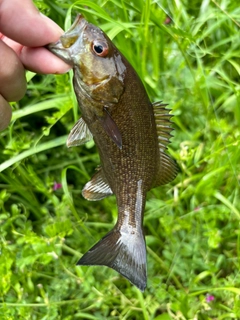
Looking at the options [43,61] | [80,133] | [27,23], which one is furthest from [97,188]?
[27,23]

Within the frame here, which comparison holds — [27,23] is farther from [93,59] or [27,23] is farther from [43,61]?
[93,59]

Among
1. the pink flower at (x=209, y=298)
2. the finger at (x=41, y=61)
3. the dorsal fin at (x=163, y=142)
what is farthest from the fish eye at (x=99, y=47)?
the pink flower at (x=209, y=298)

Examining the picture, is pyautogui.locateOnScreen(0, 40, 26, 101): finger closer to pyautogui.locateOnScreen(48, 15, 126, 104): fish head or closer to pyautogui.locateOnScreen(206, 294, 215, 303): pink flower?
pyautogui.locateOnScreen(48, 15, 126, 104): fish head

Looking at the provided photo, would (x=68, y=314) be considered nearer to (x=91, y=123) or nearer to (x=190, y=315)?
(x=190, y=315)

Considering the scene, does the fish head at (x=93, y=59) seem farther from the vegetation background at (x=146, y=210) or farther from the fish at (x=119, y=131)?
the vegetation background at (x=146, y=210)

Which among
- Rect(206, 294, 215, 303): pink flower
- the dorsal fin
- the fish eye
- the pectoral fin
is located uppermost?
the fish eye

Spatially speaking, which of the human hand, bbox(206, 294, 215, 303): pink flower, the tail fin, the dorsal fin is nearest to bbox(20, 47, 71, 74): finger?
the human hand
